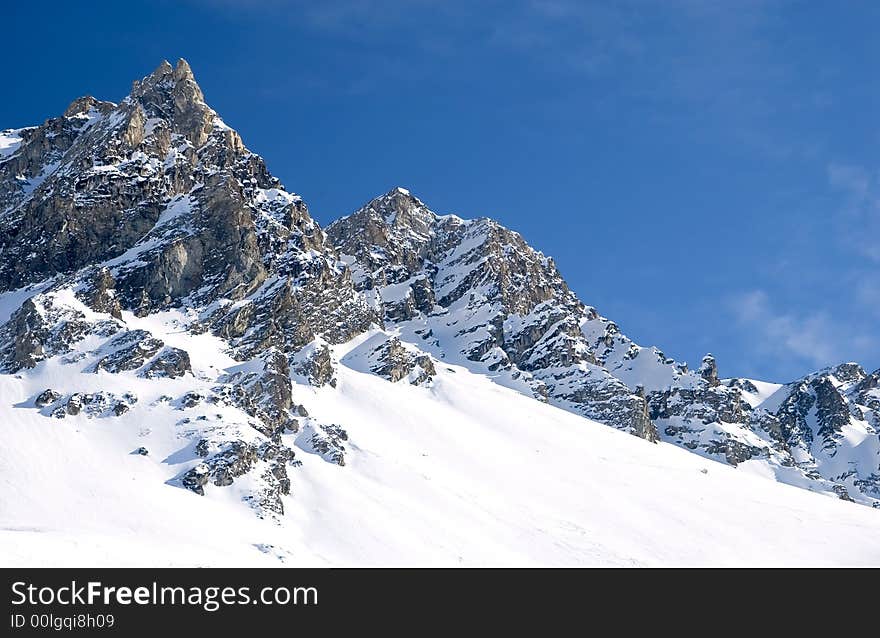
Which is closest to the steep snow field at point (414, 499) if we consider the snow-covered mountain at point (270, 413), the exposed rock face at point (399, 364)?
the snow-covered mountain at point (270, 413)

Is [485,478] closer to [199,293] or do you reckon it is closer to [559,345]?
[199,293]

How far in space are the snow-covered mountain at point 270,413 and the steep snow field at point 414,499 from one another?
352 mm

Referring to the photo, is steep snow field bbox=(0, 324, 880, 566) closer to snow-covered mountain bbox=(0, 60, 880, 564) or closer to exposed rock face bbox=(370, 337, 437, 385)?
snow-covered mountain bbox=(0, 60, 880, 564)

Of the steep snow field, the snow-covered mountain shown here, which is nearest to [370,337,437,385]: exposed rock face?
the snow-covered mountain

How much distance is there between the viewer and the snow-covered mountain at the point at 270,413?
99750 millimetres

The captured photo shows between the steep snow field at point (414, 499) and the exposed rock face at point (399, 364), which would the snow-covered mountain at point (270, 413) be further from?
the exposed rock face at point (399, 364)

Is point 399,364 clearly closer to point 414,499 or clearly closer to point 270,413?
point 270,413

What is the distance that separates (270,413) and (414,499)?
20431 mm

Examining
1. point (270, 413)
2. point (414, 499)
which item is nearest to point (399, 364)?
point (270, 413)

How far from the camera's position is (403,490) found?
373 ft

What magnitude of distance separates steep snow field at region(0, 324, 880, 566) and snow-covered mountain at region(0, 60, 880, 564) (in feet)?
1.15

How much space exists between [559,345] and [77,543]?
12694cm

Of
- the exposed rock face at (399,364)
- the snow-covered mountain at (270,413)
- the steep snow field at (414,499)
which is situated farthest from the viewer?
the exposed rock face at (399,364)
